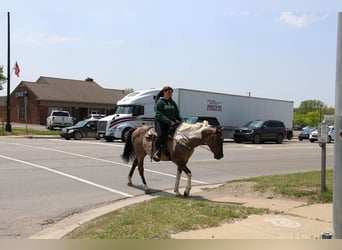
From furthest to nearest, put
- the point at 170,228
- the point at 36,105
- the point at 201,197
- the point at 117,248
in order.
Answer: the point at 36,105 → the point at 201,197 → the point at 170,228 → the point at 117,248

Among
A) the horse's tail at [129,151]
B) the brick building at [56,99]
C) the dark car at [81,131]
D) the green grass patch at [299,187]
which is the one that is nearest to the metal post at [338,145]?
the green grass patch at [299,187]

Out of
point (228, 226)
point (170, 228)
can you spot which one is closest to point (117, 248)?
point (170, 228)

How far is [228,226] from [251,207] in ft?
5.40

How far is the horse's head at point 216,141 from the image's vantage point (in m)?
9.07

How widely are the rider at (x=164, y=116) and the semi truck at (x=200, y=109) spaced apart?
1691cm

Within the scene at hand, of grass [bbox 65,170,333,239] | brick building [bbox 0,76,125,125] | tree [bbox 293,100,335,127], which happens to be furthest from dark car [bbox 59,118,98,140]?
tree [bbox 293,100,335,127]

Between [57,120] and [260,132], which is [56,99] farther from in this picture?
[260,132]

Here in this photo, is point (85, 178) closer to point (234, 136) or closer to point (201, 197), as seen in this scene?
point (201, 197)

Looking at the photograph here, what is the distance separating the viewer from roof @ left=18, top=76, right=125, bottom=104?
5520 cm

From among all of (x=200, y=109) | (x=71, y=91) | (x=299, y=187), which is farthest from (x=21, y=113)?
(x=299, y=187)

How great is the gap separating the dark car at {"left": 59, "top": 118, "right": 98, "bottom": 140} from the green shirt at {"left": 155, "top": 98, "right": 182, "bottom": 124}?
22.6 m

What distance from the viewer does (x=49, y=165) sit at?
13953mm

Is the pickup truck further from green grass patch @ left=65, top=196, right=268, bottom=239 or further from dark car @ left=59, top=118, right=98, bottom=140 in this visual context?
green grass patch @ left=65, top=196, right=268, bottom=239

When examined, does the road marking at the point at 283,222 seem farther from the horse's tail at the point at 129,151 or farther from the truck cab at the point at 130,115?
the truck cab at the point at 130,115
